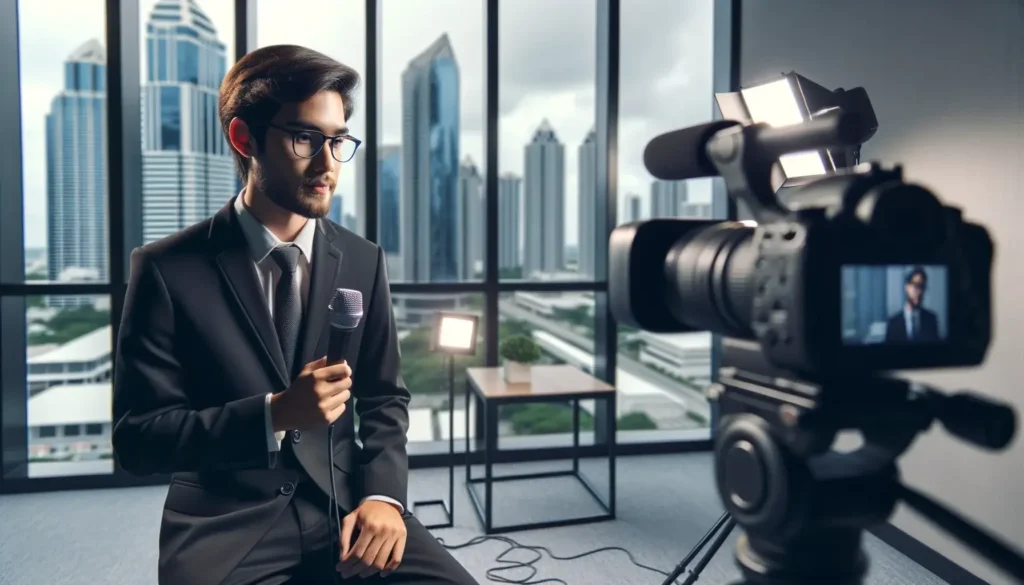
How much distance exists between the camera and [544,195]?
3504mm

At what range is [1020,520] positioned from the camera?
198cm

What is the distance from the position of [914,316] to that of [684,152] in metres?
0.36

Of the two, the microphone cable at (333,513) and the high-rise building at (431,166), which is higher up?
the high-rise building at (431,166)

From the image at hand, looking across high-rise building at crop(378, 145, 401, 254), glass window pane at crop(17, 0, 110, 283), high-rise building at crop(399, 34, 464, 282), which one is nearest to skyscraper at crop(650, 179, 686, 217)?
high-rise building at crop(399, 34, 464, 282)

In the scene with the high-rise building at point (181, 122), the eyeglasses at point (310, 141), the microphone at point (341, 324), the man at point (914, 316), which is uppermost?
the high-rise building at point (181, 122)

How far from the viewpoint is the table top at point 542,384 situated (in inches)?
104

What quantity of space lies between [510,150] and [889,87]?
5.83ft

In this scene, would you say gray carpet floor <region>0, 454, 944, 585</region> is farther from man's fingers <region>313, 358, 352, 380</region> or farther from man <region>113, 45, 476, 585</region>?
man's fingers <region>313, 358, 352, 380</region>

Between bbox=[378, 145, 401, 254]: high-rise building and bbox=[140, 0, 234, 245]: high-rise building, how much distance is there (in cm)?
72

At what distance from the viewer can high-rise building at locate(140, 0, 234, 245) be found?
3096 millimetres

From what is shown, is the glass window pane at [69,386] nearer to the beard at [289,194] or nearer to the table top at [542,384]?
the table top at [542,384]

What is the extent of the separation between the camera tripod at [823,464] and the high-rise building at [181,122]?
9.69 feet

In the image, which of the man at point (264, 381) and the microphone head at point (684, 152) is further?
the man at point (264, 381)

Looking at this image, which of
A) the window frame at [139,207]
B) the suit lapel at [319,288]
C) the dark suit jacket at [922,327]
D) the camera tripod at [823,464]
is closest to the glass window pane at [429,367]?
the window frame at [139,207]
